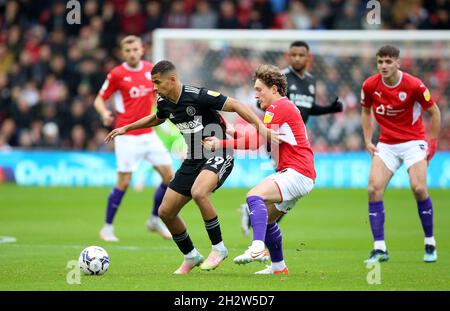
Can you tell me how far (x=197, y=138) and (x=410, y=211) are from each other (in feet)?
28.7

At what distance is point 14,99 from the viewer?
24.2 metres

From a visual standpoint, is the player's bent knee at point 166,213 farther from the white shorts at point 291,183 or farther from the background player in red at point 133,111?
the background player in red at point 133,111

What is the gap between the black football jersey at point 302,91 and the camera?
13.0 metres

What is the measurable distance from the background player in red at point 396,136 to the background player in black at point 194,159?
231cm

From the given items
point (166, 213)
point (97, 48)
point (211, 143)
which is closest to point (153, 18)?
point (97, 48)

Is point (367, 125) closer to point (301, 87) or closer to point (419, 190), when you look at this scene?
point (419, 190)

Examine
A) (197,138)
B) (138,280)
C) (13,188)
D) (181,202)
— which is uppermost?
(197,138)

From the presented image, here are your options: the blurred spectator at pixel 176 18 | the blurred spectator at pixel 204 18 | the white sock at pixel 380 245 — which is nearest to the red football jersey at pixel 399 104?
the white sock at pixel 380 245

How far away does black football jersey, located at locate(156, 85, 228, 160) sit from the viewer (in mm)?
9523

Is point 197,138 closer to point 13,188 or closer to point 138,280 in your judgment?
point 138,280

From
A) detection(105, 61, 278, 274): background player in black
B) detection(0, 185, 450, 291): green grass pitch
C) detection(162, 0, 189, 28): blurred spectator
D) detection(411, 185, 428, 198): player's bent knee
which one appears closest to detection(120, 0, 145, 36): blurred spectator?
detection(162, 0, 189, 28): blurred spectator

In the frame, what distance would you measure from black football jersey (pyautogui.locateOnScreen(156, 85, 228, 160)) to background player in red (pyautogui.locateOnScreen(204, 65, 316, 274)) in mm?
492
